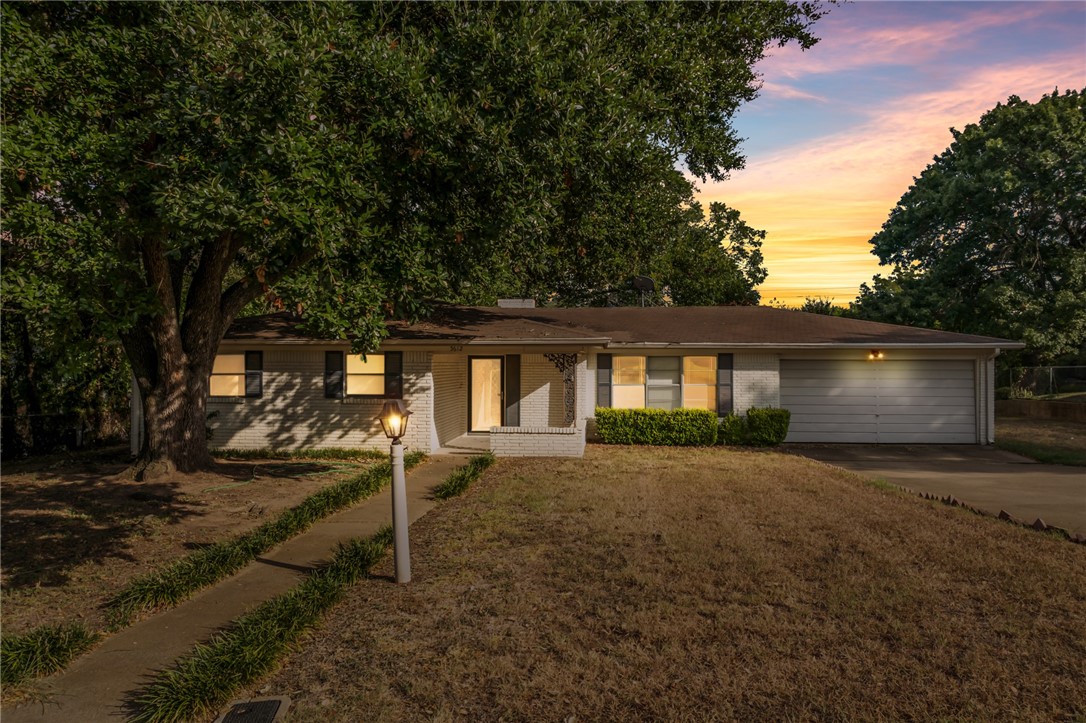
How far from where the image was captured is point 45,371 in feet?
56.6

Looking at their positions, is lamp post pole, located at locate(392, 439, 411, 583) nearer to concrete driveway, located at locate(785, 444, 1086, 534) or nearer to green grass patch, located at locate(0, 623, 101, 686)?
green grass patch, located at locate(0, 623, 101, 686)

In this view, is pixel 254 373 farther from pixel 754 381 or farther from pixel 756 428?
pixel 754 381

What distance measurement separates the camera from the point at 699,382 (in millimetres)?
19141

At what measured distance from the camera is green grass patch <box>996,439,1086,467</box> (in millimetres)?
15383

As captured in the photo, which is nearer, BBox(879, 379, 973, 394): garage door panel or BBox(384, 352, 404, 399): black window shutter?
BBox(384, 352, 404, 399): black window shutter

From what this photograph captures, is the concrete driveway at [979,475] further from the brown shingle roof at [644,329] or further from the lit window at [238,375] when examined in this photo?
the lit window at [238,375]

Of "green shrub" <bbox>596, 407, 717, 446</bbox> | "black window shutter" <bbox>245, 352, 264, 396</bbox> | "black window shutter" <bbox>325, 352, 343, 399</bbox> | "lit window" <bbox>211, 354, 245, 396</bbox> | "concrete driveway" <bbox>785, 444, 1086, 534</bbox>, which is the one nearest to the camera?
"concrete driveway" <bbox>785, 444, 1086, 534</bbox>

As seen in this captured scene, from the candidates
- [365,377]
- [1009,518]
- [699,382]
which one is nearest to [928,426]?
[699,382]

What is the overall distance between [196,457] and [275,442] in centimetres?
359

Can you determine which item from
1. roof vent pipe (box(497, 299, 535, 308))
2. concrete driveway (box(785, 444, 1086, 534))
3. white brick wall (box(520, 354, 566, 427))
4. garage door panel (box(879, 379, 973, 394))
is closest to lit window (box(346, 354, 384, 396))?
white brick wall (box(520, 354, 566, 427))

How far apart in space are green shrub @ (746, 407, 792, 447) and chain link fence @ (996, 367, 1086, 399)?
59.9ft

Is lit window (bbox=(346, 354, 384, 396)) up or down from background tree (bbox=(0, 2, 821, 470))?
down

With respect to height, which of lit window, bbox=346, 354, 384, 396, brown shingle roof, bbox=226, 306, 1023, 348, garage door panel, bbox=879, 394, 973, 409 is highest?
brown shingle roof, bbox=226, 306, 1023, 348

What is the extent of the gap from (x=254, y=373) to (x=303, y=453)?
98.2 inches
